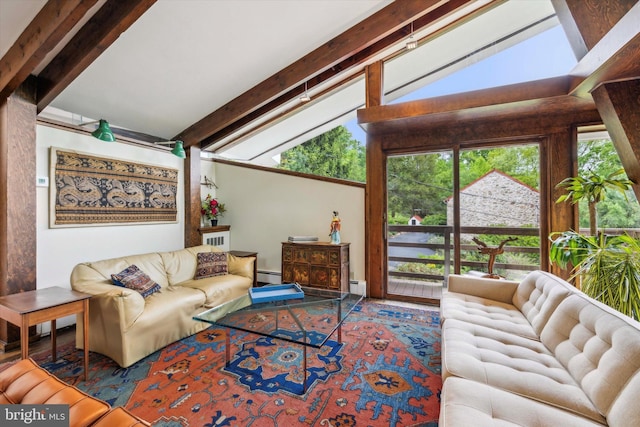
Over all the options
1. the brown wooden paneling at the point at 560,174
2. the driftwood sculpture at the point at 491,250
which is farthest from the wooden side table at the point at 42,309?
the brown wooden paneling at the point at 560,174

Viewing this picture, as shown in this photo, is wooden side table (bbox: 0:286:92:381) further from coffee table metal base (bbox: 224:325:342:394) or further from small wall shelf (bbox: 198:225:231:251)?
small wall shelf (bbox: 198:225:231:251)

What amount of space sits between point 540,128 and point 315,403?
372 cm

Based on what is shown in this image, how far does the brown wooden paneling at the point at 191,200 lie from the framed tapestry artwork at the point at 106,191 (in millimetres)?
169

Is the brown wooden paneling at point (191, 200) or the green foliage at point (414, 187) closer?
the green foliage at point (414, 187)

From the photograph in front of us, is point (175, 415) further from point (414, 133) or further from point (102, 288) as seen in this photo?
point (414, 133)

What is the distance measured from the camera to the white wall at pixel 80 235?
9.05 feet

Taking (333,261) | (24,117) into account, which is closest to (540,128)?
(333,261)

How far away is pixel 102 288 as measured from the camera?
2.32 meters

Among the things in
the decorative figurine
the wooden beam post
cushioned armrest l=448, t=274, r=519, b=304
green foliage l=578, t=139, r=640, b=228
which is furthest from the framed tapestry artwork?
green foliage l=578, t=139, r=640, b=228

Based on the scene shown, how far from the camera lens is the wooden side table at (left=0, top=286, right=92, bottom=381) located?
1801 mm

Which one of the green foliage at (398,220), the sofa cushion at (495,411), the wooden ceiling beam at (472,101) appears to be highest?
the wooden ceiling beam at (472,101)

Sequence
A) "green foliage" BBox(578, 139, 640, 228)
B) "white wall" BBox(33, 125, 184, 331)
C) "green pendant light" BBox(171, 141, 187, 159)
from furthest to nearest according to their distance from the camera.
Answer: "green pendant light" BBox(171, 141, 187, 159), "green foliage" BBox(578, 139, 640, 228), "white wall" BBox(33, 125, 184, 331)

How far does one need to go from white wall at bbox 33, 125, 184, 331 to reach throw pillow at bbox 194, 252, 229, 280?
2.88 feet
